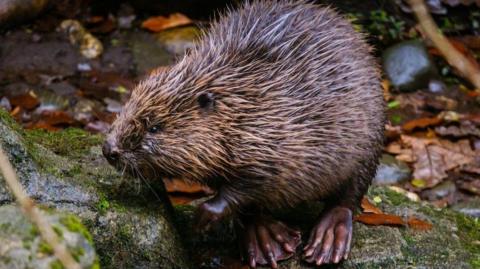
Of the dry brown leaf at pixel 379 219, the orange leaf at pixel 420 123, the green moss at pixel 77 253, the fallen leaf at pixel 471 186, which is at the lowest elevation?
the fallen leaf at pixel 471 186

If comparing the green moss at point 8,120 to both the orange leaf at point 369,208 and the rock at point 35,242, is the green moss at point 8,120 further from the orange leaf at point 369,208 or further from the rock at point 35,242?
the orange leaf at point 369,208

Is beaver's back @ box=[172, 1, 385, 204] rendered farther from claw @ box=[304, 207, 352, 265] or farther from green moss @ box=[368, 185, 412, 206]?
green moss @ box=[368, 185, 412, 206]

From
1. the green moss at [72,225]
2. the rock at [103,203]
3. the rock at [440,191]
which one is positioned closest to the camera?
the green moss at [72,225]

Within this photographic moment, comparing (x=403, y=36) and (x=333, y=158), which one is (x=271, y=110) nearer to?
(x=333, y=158)

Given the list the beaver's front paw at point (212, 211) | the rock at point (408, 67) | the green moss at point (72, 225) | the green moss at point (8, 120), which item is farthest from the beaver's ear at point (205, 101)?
the rock at point (408, 67)

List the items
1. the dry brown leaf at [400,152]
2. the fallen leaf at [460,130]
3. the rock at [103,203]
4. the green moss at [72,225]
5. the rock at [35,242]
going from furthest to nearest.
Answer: the fallen leaf at [460,130]
the dry brown leaf at [400,152]
the rock at [103,203]
the green moss at [72,225]
the rock at [35,242]

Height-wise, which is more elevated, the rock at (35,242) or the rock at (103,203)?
the rock at (35,242)

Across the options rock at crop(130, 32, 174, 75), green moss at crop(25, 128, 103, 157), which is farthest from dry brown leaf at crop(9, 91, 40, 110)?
green moss at crop(25, 128, 103, 157)
